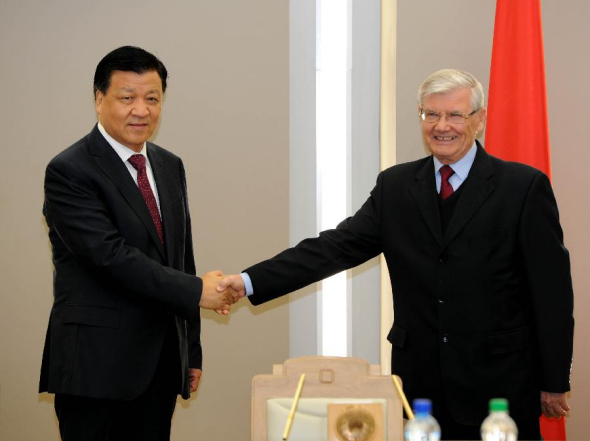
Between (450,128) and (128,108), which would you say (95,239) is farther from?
(450,128)

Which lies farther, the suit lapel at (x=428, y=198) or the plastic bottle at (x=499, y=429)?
the suit lapel at (x=428, y=198)

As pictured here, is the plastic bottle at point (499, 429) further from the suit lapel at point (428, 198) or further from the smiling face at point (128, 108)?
the smiling face at point (128, 108)

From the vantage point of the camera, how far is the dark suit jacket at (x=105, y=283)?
2.55 meters

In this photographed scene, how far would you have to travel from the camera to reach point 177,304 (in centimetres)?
271

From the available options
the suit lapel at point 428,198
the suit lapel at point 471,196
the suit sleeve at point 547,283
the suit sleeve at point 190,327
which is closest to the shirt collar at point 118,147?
the suit sleeve at point 190,327

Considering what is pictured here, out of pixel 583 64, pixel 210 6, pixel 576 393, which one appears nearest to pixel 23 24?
pixel 210 6

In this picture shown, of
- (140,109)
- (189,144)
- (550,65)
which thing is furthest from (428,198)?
(550,65)

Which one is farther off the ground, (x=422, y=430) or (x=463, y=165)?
(x=463, y=165)

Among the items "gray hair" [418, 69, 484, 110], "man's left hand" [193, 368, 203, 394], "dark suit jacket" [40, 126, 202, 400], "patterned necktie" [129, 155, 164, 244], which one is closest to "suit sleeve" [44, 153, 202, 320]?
"dark suit jacket" [40, 126, 202, 400]

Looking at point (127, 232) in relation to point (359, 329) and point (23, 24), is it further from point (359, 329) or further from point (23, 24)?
point (359, 329)

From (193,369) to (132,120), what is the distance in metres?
1.02

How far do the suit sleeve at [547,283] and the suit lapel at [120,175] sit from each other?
1.28m

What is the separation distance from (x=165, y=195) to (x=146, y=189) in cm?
9

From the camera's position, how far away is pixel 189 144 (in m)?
3.93
